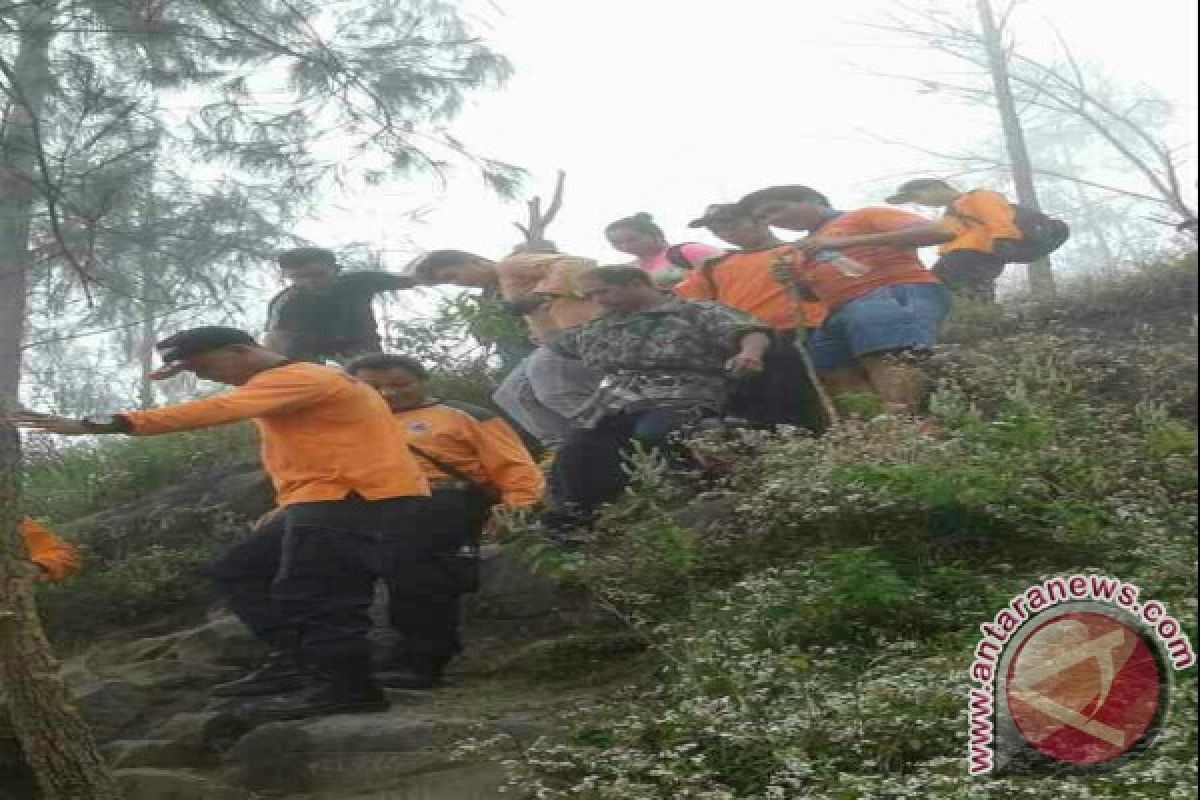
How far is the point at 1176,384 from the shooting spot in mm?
5785

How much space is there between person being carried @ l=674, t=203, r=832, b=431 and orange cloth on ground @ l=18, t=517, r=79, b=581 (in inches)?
138

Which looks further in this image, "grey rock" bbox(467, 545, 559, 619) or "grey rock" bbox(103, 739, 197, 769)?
"grey rock" bbox(467, 545, 559, 619)

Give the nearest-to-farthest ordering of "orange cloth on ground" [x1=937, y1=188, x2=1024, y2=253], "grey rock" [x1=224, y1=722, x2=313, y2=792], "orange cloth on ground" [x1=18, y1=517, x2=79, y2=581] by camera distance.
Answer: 1. "grey rock" [x1=224, y1=722, x2=313, y2=792]
2. "orange cloth on ground" [x1=18, y1=517, x2=79, y2=581]
3. "orange cloth on ground" [x1=937, y1=188, x2=1024, y2=253]

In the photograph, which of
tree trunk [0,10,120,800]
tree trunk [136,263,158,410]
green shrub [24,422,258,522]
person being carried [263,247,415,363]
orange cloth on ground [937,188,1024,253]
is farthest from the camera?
tree trunk [136,263,158,410]

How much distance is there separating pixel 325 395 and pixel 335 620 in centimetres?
88

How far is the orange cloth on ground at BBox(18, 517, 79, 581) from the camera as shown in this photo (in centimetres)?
631

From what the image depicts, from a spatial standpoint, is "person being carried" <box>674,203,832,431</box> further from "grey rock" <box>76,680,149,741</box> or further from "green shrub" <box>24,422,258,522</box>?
"green shrub" <box>24,422,258,522</box>

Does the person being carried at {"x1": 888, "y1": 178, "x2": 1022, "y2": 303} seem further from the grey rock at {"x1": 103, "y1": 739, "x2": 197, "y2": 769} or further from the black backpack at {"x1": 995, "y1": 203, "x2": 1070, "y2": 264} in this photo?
the grey rock at {"x1": 103, "y1": 739, "x2": 197, "y2": 769}

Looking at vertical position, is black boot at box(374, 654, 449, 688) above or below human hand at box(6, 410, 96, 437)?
below

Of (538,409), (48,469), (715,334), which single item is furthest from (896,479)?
(48,469)

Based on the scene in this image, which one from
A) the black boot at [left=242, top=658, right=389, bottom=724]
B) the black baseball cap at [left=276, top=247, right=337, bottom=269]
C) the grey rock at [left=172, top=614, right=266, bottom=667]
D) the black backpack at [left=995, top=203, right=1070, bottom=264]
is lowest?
the black boot at [left=242, top=658, right=389, bottom=724]

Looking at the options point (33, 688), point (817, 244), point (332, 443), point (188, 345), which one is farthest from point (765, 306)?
point (33, 688)

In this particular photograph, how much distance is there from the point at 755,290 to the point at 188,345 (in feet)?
9.98

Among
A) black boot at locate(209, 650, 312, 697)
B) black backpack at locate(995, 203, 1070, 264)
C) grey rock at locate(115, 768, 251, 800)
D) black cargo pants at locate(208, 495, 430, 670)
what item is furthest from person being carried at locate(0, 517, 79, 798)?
black backpack at locate(995, 203, 1070, 264)
